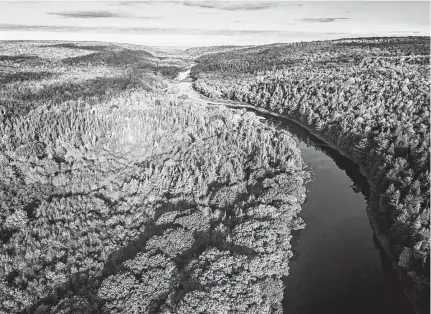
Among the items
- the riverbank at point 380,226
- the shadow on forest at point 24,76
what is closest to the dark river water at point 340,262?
the riverbank at point 380,226

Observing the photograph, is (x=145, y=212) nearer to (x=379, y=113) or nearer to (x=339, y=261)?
(x=339, y=261)

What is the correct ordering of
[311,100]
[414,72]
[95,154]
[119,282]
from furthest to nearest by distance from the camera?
[414,72], [311,100], [95,154], [119,282]

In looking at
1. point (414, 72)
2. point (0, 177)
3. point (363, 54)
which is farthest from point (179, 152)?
point (363, 54)

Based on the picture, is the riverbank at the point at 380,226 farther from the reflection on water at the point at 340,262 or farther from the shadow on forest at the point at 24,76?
the shadow on forest at the point at 24,76

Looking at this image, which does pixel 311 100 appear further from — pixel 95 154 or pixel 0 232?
pixel 0 232

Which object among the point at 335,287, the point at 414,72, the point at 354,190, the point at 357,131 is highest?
the point at 414,72
